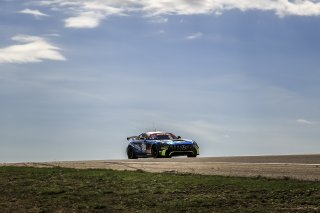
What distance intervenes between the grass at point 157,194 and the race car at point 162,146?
41.7 feet

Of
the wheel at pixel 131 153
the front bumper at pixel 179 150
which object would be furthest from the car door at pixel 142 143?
the front bumper at pixel 179 150

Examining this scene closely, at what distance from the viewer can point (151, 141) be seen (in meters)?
33.0

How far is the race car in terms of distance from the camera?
32250 millimetres

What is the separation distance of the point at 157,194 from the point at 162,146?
17.1m

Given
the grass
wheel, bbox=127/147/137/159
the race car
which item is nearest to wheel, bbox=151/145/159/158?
the race car

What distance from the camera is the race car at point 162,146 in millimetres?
32250

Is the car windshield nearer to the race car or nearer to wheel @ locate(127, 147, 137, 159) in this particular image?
the race car

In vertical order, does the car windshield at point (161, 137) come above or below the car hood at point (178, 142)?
above

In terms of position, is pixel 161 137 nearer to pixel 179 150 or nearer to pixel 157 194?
pixel 179 150

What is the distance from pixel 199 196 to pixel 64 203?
10.7ft

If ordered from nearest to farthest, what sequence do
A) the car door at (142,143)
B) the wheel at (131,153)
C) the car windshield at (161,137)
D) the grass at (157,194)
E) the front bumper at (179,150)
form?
the grass at (157,194), the front bumper at (179,150), the car door at (142,143), the car windshield at (161,137), the wheel at (131,153)

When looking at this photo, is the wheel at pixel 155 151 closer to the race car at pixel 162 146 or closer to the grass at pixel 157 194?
the race car at pixel 162 146

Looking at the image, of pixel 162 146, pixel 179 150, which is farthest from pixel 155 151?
pixel 179 150

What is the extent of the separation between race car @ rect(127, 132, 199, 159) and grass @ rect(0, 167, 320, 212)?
12718 mm
